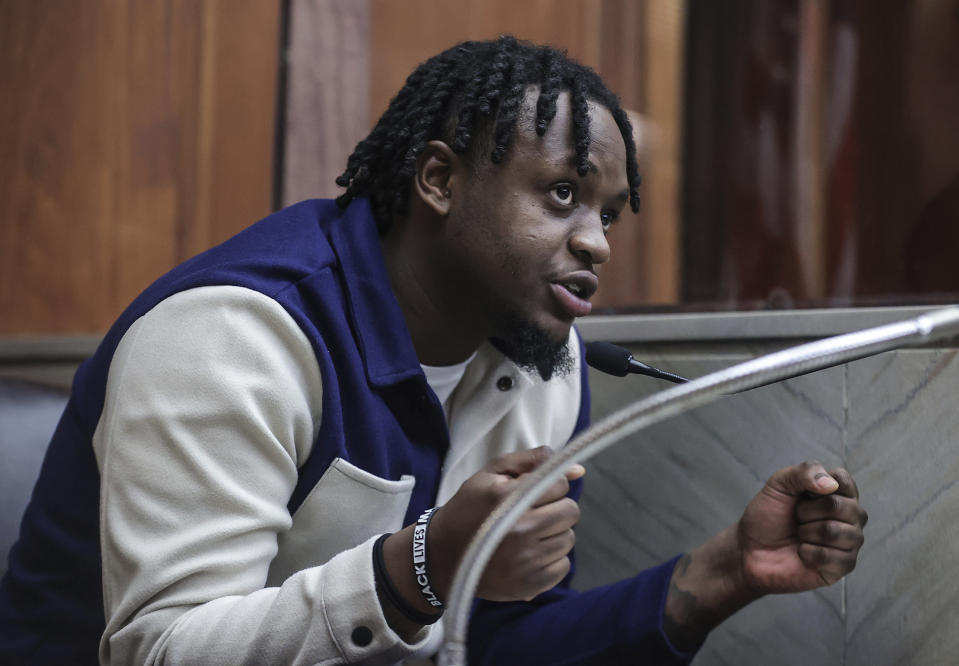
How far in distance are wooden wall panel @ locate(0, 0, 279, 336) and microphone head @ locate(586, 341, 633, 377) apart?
1.10m

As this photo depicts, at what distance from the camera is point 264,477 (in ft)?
2.80

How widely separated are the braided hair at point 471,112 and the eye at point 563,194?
2 cm

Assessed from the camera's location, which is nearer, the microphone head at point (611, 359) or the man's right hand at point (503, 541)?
the man's right hand at point (503, 541)

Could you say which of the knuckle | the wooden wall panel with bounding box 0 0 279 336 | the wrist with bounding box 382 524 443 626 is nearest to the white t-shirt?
the wrist with bounding box 382 524 443 626

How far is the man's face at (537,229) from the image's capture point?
982 mm

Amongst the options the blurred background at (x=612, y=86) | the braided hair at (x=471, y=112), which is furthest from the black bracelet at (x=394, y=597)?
the blurred background at (x=612, y=86)

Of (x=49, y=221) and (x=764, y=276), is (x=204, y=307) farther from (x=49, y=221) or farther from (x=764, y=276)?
(x=49, y=221)

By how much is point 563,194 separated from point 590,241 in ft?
0.20

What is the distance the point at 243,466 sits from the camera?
0.84 m

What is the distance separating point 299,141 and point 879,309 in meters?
1.05

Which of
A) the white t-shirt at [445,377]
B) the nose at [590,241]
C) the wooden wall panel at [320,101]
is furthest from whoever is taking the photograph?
the wooden wall panel at [320,101]

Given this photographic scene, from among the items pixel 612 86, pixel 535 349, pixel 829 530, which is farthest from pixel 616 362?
pixel 612 86

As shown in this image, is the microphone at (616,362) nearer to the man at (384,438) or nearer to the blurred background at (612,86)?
the man at (384,438)

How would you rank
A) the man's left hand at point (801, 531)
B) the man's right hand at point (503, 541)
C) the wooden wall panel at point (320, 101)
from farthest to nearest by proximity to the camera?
the wooden wall panel at point (320, 101) < the man's left hand at point (801, 531) < the man's right hand at point (503, 541)
